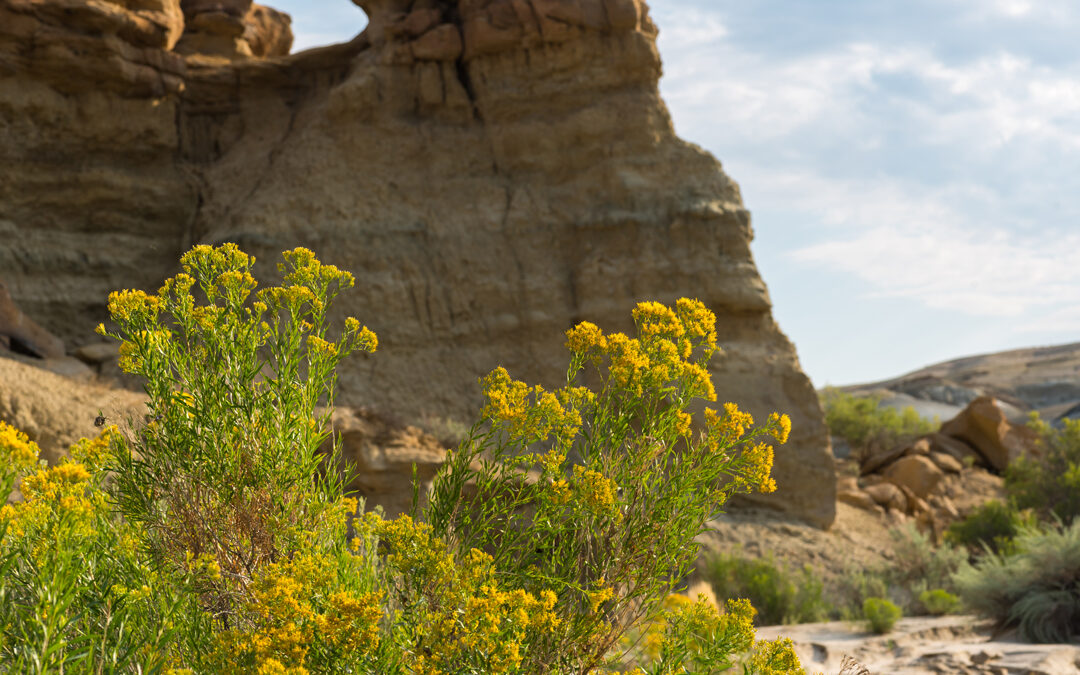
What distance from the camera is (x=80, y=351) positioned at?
1466 centimetres

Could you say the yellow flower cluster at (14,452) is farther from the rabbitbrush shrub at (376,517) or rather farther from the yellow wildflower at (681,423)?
the yellow wildflower at (681,423)

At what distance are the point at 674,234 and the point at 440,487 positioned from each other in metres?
14.3

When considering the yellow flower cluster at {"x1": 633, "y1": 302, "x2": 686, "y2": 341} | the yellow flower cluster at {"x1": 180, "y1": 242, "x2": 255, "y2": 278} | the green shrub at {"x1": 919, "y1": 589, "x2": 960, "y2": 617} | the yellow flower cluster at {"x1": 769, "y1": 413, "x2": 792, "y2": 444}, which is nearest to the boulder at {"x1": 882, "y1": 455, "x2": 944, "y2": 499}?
the green shrub at {"x1": 919, "y1": 589, "x2": 960, "y2": 617}

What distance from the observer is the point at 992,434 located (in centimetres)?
2294

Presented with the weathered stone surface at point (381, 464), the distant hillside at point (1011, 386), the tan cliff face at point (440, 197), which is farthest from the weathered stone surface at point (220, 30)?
the distant hillside at point (1011, 386)

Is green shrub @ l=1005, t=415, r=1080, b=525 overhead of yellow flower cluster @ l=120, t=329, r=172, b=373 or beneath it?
beneath

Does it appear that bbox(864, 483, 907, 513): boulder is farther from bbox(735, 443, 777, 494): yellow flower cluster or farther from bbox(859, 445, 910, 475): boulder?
bbox(735, 443, 777, 494): yellow flower cluster

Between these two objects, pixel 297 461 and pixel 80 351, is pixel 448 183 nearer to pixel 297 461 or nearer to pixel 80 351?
pixel 80 351

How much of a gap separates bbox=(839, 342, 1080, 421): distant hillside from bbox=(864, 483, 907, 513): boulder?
1080 cm

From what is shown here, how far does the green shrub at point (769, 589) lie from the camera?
12195mm

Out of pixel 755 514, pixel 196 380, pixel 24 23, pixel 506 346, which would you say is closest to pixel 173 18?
pixel 24 23

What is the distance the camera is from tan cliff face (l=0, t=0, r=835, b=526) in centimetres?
1709

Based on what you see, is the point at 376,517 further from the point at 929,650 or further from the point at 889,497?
the point at 889,497

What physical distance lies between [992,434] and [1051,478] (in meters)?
6.51
